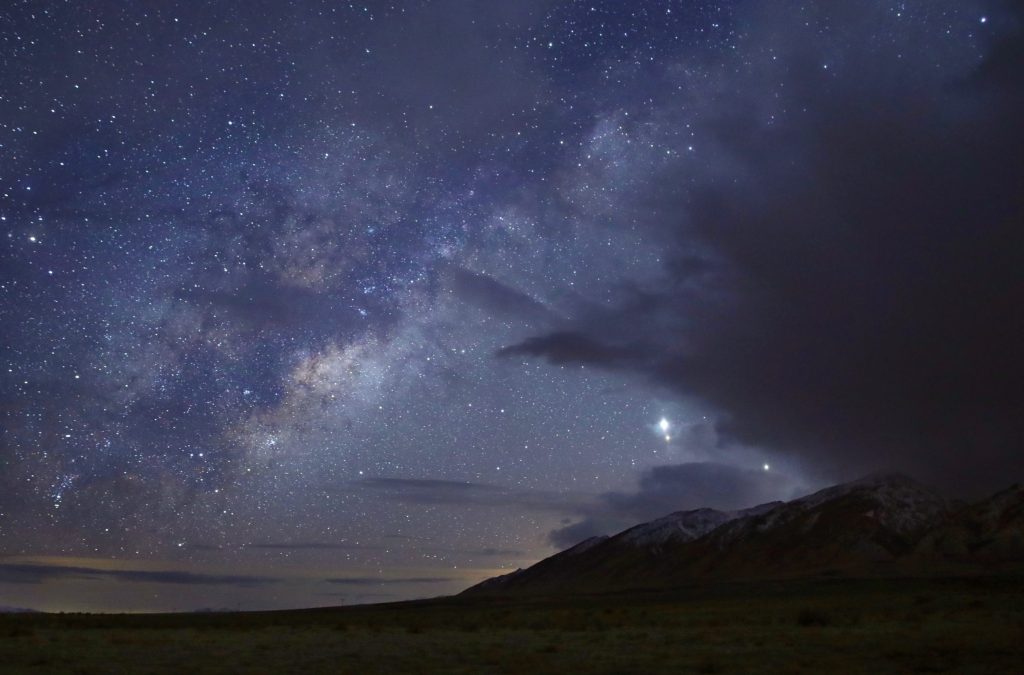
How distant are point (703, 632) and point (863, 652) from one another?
12099mm

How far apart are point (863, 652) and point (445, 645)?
16.7 metres

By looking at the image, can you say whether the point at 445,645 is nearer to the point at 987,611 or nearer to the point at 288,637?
the point at 288,637

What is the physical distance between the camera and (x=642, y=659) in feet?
86.1

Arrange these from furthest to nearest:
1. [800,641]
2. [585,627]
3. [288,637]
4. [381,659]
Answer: [585,627], [288,637], [800,641], [381,659]

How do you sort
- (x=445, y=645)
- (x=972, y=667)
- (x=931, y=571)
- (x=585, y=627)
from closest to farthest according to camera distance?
1. (x=972, y=667)
2. (x=445, y=645)
3. (x=585, y=627)
4. (x=931, y=571)

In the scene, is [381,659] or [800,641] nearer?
[381,659]

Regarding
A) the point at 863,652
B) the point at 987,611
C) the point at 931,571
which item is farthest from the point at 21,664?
the point at 931,571

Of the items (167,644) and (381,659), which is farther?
(167,644)

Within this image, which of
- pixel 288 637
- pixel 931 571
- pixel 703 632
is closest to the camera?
pixel 703 632

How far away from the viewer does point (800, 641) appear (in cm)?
3130

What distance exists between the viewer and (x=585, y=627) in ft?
153

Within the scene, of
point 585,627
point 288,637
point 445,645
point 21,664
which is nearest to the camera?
point 21,664

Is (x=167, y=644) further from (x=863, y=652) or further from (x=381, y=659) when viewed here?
(x=863, y=652)

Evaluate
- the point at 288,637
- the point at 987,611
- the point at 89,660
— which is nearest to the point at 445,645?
the point at 288,637
